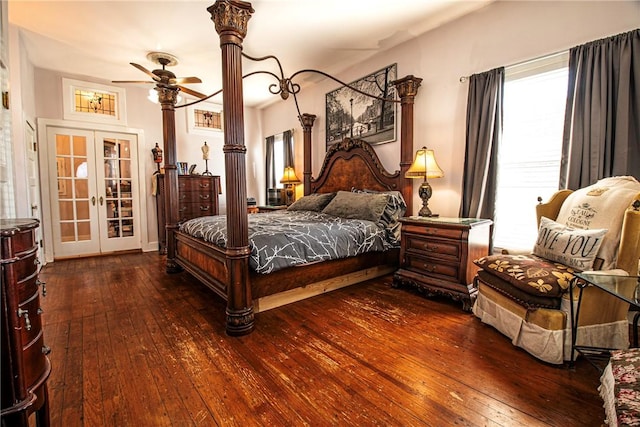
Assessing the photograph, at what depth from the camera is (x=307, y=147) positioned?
5137mm

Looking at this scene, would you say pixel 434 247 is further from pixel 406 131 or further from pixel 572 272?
pixel 406 131

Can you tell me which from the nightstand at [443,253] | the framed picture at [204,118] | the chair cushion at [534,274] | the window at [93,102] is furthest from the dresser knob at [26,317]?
the framed picture at [204,118]

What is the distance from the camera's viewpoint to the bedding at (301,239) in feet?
7.93

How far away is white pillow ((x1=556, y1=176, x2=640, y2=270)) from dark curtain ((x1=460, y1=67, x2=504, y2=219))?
79 cm

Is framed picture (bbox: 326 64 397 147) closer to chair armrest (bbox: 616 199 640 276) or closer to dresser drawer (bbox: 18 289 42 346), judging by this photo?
chair armrest (bbox: 616 199 640 276)

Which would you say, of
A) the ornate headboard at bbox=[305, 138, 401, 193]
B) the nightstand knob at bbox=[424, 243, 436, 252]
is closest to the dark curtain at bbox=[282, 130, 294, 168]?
the ornate headboard at bbox=[305, 138, 401, 193]

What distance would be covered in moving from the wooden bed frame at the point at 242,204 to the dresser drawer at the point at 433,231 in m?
0.54

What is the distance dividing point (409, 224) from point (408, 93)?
160cm

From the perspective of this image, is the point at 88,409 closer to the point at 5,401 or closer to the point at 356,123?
the point at 5,401

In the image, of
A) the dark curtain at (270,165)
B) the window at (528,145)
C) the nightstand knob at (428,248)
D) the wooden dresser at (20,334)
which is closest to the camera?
the wooden dresser at (20,334)

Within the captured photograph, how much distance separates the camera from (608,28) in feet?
7.47

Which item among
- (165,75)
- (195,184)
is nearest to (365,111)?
(165,75)

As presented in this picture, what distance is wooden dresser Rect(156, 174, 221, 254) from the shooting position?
17.1 ft

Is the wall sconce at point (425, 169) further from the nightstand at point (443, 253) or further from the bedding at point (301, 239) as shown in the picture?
the bedding at point (301, 239)
